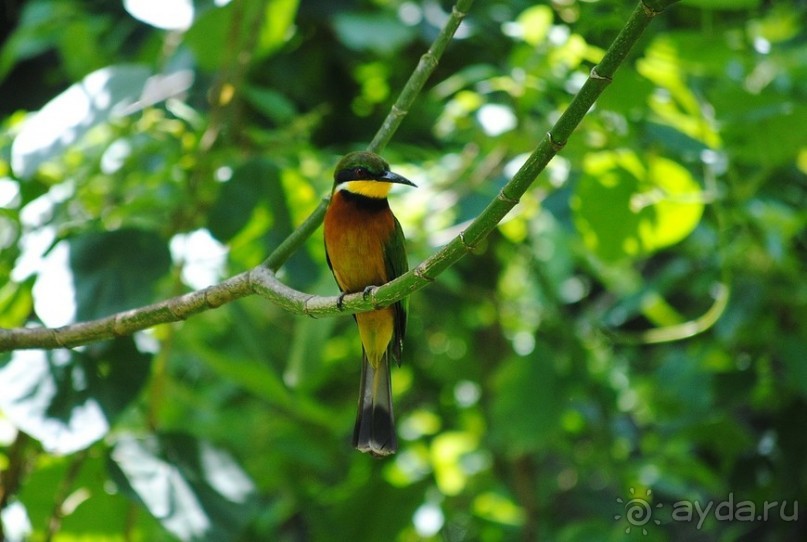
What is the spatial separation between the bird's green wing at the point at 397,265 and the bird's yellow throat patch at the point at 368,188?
0.40 ft

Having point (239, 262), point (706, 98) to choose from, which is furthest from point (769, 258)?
point (239, 262)

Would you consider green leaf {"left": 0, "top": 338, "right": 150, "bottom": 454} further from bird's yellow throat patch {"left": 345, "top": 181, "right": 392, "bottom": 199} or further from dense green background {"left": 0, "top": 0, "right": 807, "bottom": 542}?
bird's yellow throat patch {"left": 345, "top": 181, "right": 392, "bottom": 199}

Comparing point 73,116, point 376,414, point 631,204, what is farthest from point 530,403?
point 73,116

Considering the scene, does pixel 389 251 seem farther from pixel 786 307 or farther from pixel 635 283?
pixel 635 283

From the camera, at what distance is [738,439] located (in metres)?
4.41

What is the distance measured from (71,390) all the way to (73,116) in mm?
939

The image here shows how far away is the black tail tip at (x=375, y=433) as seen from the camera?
117 inches

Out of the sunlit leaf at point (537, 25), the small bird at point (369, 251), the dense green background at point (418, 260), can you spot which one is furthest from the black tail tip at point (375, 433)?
the sunlit leaf at point (537, 25)

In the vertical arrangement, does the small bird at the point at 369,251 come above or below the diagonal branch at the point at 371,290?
below

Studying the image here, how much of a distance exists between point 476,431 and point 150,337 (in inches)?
85.6

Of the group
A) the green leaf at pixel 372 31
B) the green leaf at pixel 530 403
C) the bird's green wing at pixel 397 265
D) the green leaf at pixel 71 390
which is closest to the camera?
the green leaf at pixel 71 390

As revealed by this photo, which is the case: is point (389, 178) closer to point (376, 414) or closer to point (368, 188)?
point (368, 188)

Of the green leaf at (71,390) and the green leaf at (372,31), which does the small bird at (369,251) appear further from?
the green leaf at (372,31)

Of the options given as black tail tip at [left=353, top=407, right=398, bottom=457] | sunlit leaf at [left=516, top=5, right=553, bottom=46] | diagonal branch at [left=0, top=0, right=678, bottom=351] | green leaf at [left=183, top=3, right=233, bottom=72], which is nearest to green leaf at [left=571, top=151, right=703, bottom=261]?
sunlit leaf at [left=516, top=5, right=553, bottom=46]
